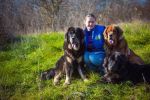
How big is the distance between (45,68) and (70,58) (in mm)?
308

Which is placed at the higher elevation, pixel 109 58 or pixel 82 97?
pixel 109 58

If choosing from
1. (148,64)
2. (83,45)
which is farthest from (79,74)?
(148,64)

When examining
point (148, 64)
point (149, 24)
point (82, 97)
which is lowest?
point (82, 97)

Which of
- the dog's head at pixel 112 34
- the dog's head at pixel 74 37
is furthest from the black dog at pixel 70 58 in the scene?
the dog's head at pixel 112 34

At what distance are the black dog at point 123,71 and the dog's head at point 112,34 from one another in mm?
172

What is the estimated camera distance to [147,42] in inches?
149

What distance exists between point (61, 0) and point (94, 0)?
321 millimetres

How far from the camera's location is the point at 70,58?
156 inches

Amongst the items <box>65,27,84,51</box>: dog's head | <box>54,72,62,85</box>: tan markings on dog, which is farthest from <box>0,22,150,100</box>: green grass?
<box>65,27,84,51</box>: dog's head

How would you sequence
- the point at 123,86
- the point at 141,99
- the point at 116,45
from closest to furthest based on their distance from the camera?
the point at 141,99 → the point at 123,86 → the point at 116,45

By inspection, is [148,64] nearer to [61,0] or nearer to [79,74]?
[79,74]

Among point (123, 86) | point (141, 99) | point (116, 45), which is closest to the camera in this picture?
point (141, 99)

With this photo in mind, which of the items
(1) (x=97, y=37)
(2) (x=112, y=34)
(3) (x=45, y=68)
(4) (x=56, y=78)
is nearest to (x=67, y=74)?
(4) (x=56, y=78)

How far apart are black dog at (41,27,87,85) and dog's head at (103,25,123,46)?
228 millimetres
